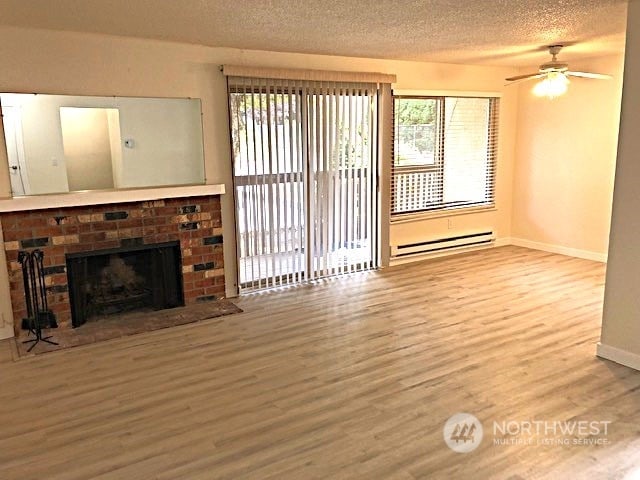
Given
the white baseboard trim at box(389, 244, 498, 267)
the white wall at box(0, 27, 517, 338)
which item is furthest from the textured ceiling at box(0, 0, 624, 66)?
the white baseboard trim at box(389, 244, 498, 267)

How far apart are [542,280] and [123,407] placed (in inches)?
169

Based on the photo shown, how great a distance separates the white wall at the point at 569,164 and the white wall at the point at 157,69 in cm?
155

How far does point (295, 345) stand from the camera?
12.6ft

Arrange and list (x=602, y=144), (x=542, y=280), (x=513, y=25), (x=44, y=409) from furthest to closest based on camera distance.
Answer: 1. (x=602, y=144)
2. (x=542, y=280)
3. (x=513, y=25)
4. (x=44, y=409)

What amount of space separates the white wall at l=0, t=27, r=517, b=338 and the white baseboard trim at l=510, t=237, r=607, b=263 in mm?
2091

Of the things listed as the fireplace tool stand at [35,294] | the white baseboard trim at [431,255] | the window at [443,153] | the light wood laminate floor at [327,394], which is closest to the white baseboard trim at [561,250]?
the white baseboard trim at [431,255]

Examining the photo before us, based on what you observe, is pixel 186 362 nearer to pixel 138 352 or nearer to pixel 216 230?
pixel 138 352

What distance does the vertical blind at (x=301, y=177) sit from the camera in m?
4.88

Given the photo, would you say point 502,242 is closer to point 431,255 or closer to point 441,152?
point 431,255

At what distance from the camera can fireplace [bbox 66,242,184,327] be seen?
4410 millimetres

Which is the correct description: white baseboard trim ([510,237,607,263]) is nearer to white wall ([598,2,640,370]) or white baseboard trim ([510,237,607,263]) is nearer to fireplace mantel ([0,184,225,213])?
white wall ([598,2,640,370])

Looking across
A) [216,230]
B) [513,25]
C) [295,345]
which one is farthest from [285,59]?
[295,345]

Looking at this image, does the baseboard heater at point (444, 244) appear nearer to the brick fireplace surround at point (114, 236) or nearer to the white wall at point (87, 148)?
the brick fireplace surround at point (114, 236)

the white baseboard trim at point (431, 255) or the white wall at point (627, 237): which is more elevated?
the white wall at point (627, 237)
